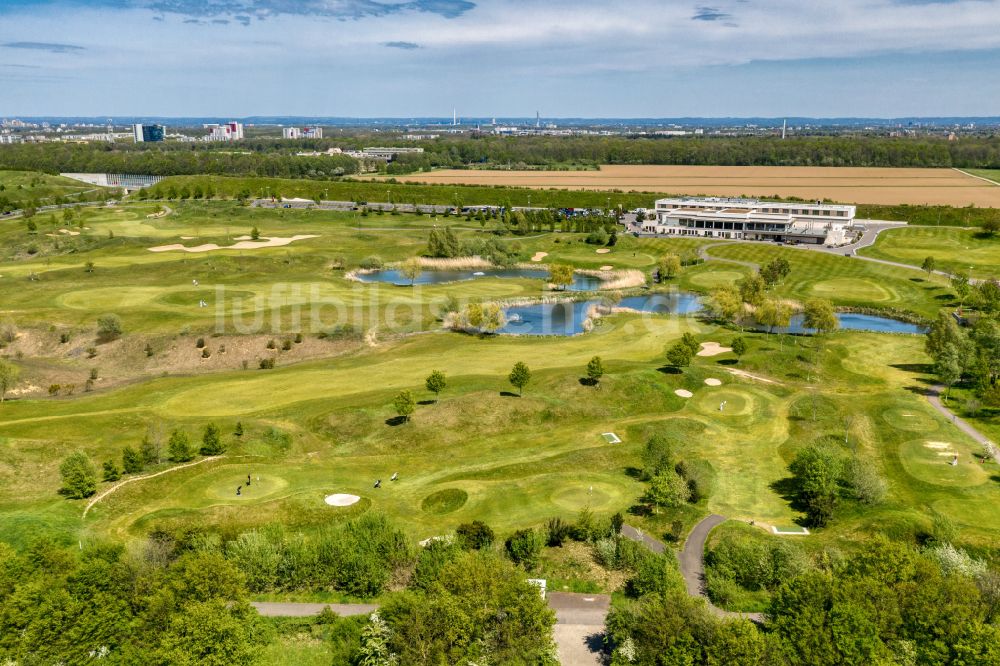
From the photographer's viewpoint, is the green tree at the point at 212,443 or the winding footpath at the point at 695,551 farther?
the green tree at the point at 212,443

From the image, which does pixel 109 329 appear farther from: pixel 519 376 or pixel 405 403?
pixel 519 376

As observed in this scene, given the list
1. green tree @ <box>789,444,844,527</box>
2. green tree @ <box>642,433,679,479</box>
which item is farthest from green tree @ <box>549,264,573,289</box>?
green tree @ <box>789,444,844,527</box>

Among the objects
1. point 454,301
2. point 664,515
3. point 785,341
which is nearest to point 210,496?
point 664,515

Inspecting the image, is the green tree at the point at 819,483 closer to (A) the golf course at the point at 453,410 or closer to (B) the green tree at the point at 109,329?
(A) the golf course at the point at 453,410

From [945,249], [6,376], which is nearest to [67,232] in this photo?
Result: [6,376]

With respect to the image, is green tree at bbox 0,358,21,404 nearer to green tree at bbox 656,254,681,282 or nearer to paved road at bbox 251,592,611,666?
paved road at bbox 251,592,611,666

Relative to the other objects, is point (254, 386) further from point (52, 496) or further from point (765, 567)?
point (765, 567)

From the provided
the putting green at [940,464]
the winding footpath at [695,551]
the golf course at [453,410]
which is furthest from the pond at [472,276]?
the winding footpath at [695,551]
